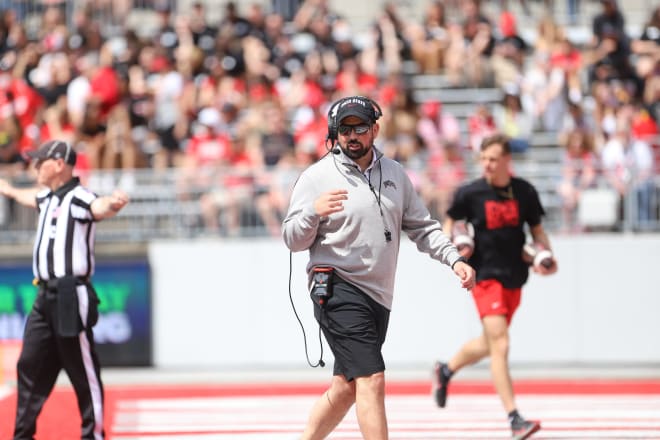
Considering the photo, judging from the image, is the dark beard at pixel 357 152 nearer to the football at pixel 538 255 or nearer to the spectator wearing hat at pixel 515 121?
the football at pixel 538 255

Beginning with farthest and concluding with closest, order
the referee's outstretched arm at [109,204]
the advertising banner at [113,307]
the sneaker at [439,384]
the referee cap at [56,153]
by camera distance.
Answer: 1. the advertising banner at [113,307]
2. the sneaker at [439,384]
3. the referee cap at [56,153]
4. the referee's outstretched arm at [109,204]

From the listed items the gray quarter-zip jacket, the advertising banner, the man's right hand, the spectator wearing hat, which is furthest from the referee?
the spectator wearing hat

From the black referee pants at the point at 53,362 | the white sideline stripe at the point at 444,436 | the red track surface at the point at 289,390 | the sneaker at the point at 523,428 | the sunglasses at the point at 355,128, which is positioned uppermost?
the sunglasses at the point at 355,128

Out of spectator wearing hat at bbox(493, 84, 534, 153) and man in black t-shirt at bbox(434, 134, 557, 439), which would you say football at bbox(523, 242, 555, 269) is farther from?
spectator wearing hat at bbox(493, 84, 534, 153)

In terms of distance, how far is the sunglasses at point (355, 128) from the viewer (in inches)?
291

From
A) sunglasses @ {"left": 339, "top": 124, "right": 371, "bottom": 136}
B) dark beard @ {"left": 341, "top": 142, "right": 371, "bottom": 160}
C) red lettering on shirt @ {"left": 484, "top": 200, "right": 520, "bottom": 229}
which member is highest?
sunglasses @ {"left": 339, "top": 124, "right": 371, "bottom": 136}

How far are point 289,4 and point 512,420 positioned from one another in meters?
14.4

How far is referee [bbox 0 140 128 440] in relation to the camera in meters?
8.83

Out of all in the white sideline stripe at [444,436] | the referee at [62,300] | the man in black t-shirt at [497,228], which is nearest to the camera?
the referee at [62,300]

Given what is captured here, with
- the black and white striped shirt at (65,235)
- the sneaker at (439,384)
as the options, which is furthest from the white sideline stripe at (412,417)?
the black and white striped shirt at (65,235)

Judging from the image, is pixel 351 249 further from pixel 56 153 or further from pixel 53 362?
pixel 53 362

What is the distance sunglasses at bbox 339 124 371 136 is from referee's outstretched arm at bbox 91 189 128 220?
1868 millimetres

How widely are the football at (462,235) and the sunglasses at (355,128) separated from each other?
9.84 feet

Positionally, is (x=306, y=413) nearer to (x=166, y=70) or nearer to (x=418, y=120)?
(x=418, y=120)
